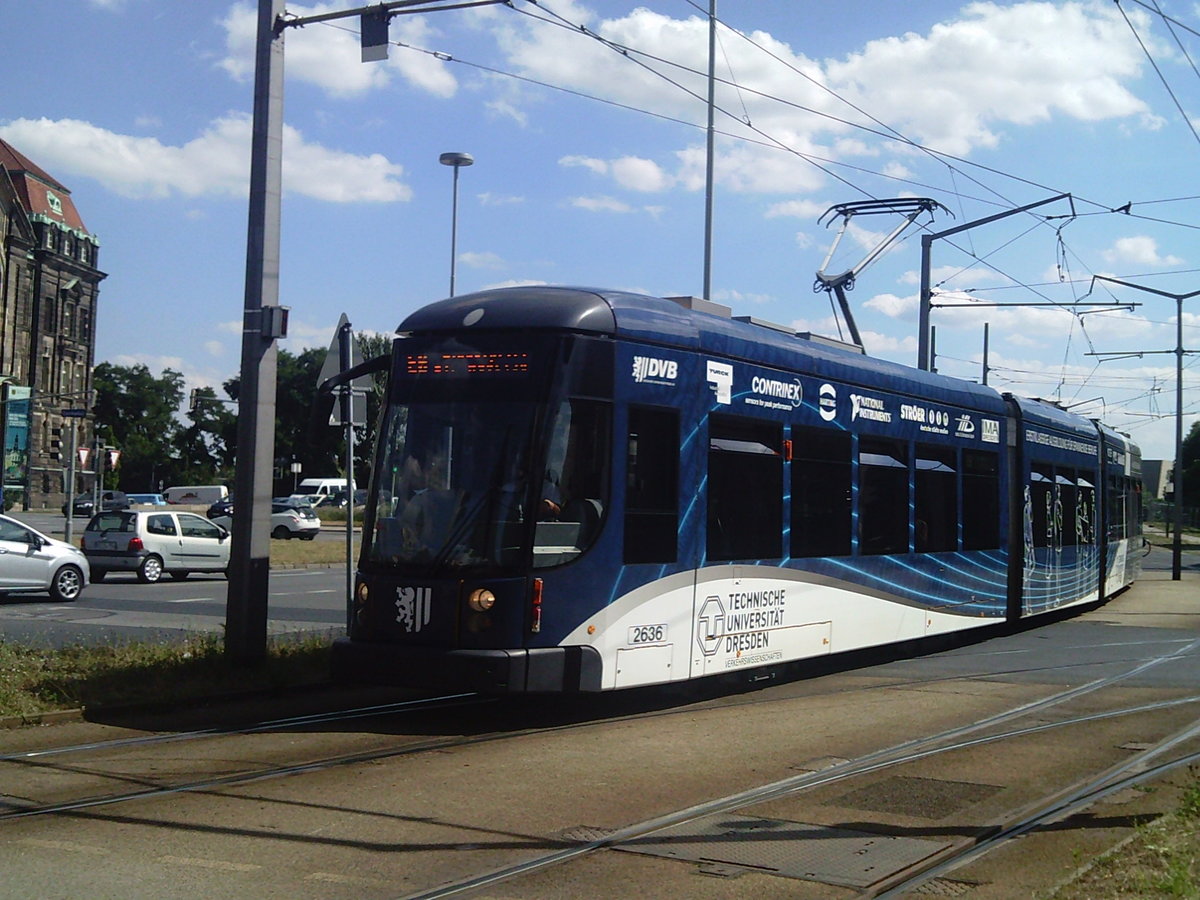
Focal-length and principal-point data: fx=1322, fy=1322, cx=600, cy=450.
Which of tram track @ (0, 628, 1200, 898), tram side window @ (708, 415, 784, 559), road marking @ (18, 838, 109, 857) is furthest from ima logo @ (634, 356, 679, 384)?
road marking @ (18, 838, 109, 857)

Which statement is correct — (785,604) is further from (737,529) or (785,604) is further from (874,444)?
(874,444)

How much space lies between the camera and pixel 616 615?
400 inches

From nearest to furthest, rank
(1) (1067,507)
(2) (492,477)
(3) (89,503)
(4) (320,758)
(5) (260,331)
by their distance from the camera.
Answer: (4) (320,758), (2) (492,477), (5) (260,331), (1) (1067,507), (3) (89,503)

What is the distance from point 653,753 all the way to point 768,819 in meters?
2.03

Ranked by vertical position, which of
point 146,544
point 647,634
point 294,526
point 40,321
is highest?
point 40,321

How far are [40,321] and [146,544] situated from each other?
68.3 metres

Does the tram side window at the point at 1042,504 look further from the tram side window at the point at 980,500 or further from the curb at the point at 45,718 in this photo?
the curb at the point at 45,718

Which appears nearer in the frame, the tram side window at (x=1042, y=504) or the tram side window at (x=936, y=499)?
the tram side window at (x=936, y=499)

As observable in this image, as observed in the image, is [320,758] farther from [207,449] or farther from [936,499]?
[207,449]

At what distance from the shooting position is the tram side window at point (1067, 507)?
2097 centimetres

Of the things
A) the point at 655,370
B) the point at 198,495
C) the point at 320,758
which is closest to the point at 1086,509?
the point at 655,370

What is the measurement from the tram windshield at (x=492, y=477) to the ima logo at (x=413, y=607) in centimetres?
20

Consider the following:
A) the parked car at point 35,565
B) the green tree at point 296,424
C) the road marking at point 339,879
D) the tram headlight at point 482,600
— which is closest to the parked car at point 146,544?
the parked car at point 35,565

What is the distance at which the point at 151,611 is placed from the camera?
21047 millimetres
